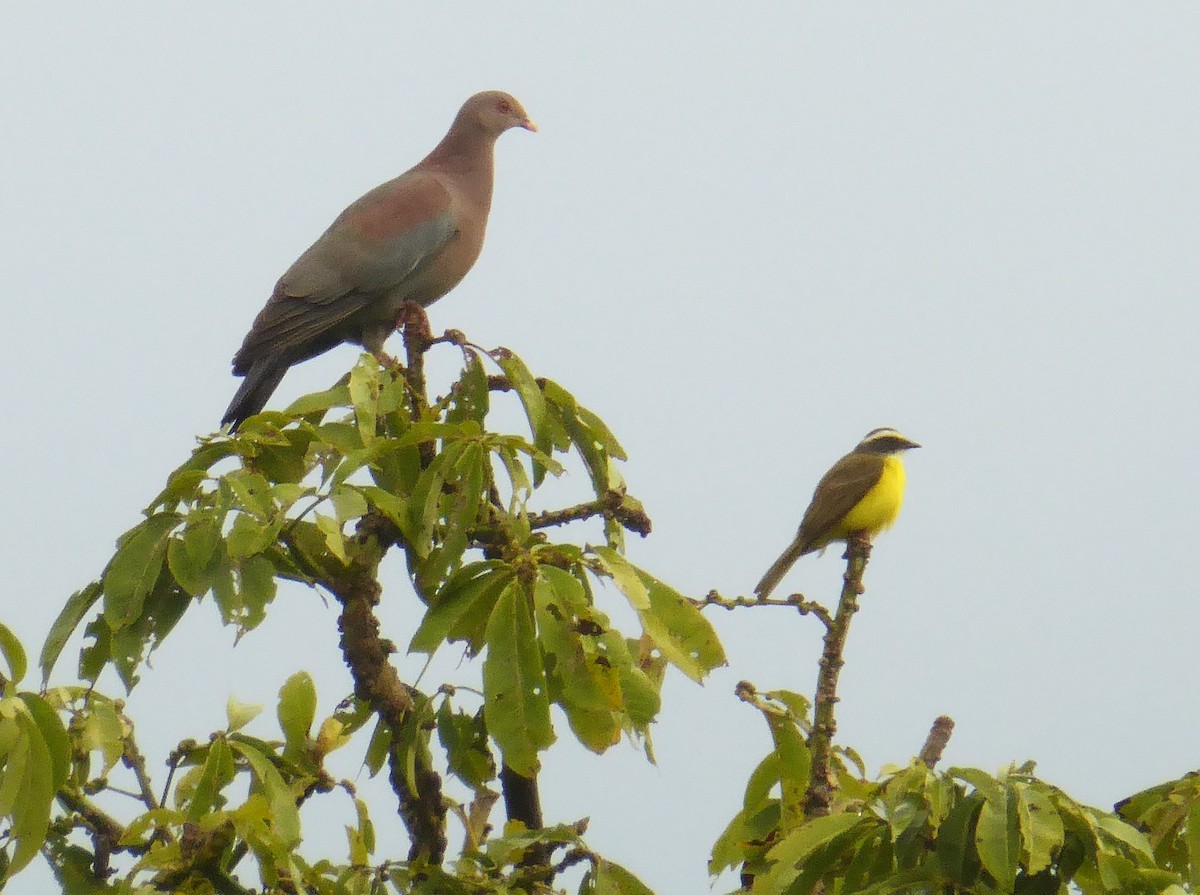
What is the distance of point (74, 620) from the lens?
8.79 ft

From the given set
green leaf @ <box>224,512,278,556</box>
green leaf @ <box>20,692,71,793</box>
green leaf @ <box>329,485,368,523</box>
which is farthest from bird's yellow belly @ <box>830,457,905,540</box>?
green leaf @ <box>20,692,71,793</box>

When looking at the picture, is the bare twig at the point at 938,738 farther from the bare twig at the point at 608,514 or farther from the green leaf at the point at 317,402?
the green leaf at the point at 317,402

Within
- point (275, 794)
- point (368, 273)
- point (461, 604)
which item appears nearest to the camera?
point (461, 604)

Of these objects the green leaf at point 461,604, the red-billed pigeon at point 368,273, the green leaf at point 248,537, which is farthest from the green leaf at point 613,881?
the red-billed pigeon at point 368,273

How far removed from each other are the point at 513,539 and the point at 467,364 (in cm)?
71

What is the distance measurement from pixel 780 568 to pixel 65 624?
480 cm

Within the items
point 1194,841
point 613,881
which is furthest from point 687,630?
point 1194,841

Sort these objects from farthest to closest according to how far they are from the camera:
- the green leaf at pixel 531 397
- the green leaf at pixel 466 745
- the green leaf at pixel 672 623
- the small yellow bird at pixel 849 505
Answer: the small yellow bird at pixel 849 505
the green leaf at pixel 466 745
the green leaf at pixel 531 397
the green leaf at pixel 672 623

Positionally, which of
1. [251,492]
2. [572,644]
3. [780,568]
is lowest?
[572,644]

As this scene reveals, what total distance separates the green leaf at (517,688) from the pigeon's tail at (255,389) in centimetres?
274

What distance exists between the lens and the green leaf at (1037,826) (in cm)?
232

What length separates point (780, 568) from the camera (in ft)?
23.4

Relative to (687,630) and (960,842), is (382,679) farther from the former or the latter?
(960,842)

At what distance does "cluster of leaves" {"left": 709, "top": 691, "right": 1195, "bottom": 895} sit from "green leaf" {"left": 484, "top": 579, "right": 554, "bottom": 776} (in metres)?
0.45
